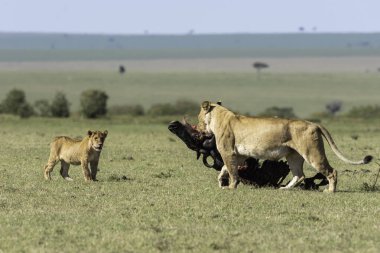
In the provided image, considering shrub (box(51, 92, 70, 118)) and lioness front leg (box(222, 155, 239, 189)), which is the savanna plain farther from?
shrub (box(51, 92, 70, 118))

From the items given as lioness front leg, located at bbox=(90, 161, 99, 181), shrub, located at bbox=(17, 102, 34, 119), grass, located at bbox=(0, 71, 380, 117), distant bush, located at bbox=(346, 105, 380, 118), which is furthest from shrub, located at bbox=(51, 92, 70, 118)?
lioness front leg, located at bbox=(90, 161, 99, 181)

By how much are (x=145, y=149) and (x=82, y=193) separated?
11.7 meters

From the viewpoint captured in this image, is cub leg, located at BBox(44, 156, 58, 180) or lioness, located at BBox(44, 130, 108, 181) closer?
lioness, located at BBox(44, 130, 108, 181)

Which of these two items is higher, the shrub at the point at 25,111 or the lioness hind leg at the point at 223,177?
the shrub at the point at 25,111

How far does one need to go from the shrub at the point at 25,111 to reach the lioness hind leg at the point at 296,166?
32.3 meters

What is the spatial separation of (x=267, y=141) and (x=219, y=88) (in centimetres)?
9159

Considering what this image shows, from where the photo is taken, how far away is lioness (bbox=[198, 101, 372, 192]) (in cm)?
1648

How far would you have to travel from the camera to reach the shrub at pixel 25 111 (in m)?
48.6

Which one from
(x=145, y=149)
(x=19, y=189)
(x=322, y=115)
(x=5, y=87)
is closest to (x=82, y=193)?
(x=19, y=189)

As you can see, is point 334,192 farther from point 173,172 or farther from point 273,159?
point 173,172

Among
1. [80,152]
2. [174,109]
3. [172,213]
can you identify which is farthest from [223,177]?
[174,109]

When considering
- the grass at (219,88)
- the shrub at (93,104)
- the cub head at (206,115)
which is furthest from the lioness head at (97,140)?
the grass at (219,88)

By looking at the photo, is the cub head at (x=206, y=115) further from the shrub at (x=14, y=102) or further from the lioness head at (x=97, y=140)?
the shrub at (x=14, y=102)

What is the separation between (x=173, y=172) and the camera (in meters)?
21.1
